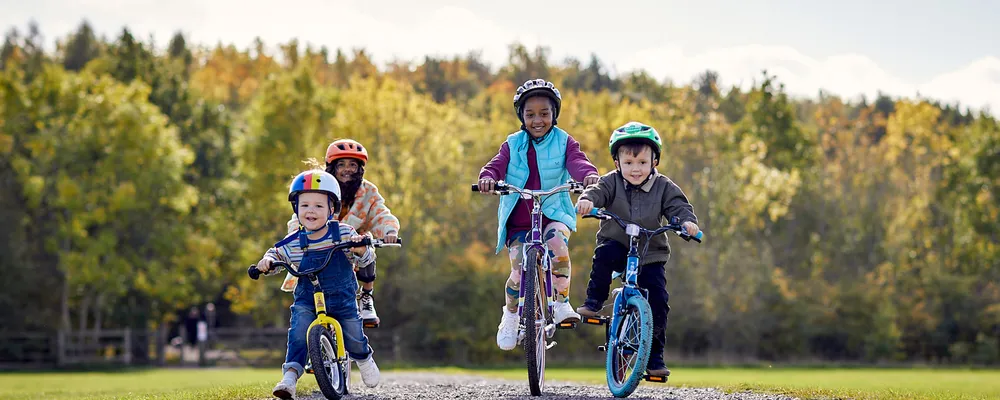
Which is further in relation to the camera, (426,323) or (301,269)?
(426,323)

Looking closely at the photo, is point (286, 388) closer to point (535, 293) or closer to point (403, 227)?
point (535, 293)

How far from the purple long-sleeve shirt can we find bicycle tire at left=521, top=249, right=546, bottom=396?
765mm

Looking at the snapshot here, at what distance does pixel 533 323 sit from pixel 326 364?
1.67 meters

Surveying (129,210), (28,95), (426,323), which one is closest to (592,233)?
(426,323)

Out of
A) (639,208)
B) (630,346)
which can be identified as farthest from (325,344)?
(639,208)

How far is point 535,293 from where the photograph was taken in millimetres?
8914

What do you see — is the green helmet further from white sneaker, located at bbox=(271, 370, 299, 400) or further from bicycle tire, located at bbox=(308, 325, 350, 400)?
white sneaker, located at bbox=(271, 370, 299, 400)

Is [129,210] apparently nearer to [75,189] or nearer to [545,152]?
[75,189]

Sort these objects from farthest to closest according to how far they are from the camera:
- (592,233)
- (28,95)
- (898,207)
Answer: (898,207) → (28,95) → (592,233)

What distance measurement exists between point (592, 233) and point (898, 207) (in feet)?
94.1

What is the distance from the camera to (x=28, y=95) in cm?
4222

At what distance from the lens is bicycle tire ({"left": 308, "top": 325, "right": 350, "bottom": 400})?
8539mm

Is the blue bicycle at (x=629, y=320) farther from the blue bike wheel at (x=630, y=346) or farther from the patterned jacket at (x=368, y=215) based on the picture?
the patterned jacket at (x=368, y=215)

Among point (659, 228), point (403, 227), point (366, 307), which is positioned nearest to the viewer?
point (659, 228)
